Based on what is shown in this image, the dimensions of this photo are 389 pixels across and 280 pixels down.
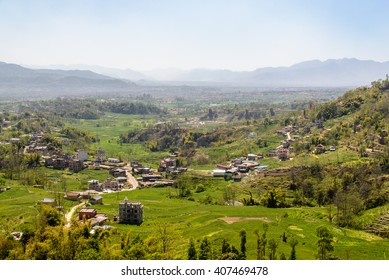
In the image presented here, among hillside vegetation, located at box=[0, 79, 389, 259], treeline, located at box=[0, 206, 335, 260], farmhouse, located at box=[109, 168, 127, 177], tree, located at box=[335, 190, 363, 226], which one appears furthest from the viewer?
farmhouse, located at box=[109, 168, 127, 177]

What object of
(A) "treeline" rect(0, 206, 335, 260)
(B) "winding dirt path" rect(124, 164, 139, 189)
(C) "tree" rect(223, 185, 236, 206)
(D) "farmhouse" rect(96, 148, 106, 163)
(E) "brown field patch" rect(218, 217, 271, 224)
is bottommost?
(B) "winding dirt path" rect(124, 164, 139, 189)

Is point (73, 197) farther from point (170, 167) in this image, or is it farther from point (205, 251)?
point (205, 251)

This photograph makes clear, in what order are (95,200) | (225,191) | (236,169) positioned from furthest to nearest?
(236,169) < (225,191) < (95,200)

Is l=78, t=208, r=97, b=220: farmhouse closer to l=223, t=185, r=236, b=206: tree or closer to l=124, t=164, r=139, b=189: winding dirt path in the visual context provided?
l=223, t=185, r=236, b=206: tree

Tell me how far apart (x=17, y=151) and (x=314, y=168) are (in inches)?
2352

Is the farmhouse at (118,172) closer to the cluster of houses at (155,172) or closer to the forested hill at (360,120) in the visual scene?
the cluster of houses at (155,172)

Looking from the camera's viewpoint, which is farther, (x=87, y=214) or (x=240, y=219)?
(x=87, y=214)

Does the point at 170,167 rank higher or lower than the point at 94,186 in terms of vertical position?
higher

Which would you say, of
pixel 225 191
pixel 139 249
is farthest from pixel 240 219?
pixel 139 249

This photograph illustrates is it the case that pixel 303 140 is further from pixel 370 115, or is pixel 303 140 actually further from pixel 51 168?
pixel 51 168

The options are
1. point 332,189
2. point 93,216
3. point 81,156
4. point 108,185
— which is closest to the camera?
point 93,216

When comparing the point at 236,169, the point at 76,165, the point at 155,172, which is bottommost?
the point at 155,172

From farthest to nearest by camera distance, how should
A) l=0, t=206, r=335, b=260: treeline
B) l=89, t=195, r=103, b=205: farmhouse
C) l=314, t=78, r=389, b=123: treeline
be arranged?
1. l=314, t=78, r=389, b=123: treeline
2. l=89, t=195, r=103, b=205: farmhouse
3. l=0, t=206, r=335, b=260: treeline

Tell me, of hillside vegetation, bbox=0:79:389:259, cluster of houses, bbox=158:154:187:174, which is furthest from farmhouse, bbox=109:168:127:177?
cluster of houses, bbox=158:154:187:174
